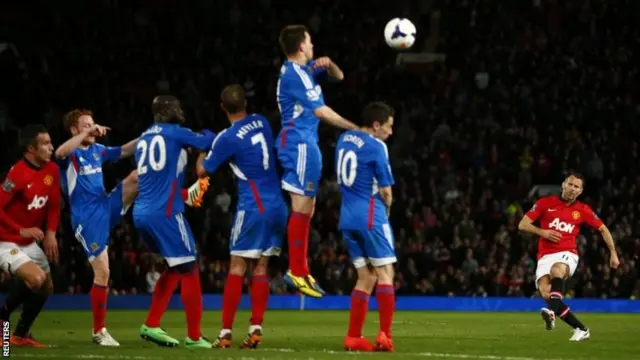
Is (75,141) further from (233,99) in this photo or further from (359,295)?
(359,295)

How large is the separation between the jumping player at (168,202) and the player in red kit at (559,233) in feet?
19.8

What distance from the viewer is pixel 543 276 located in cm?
1747

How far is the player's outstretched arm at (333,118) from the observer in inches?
494

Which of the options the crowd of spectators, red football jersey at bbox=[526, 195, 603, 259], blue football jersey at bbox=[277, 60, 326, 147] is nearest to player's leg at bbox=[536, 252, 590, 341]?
red football jersey at bbox=[526, 195, 603, 259]

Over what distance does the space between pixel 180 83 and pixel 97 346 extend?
65.2 ft

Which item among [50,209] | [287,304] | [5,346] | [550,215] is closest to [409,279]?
[287,304]

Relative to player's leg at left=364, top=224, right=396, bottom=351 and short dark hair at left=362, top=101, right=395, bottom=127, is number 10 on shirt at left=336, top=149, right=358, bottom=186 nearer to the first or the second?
short dark hair at left=362, top=101, right=395, bottom=127

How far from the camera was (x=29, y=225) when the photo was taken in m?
13.6

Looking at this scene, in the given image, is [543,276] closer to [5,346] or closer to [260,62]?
[5,346]

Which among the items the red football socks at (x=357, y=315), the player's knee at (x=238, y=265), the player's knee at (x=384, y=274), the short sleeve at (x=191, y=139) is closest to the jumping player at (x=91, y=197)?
the short sleeve at (x=191, y=139)

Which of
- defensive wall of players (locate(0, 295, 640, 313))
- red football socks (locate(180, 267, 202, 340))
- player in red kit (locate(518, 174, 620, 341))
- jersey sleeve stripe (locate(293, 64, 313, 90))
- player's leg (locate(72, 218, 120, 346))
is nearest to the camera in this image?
red football socks (locate(180, 267, 202, 340))

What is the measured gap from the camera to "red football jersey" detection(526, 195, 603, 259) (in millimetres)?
17547

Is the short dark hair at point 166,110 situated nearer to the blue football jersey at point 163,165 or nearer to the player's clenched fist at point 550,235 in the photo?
the blue football jersey at point 163,165

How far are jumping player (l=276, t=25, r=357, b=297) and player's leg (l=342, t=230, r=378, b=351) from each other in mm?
515
